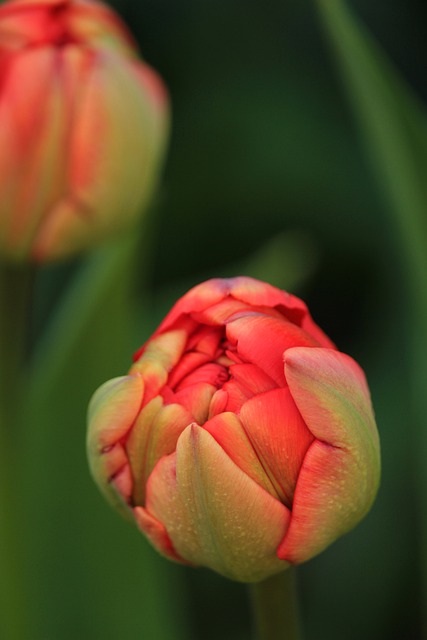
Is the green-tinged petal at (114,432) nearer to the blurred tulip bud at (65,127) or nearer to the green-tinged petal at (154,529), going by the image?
the green-tinged petal at (154,529)

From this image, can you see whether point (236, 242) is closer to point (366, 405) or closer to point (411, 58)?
point (411, 58)

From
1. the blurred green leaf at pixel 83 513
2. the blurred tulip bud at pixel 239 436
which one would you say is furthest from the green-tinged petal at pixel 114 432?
the blurred green leaf at pixel 83 513

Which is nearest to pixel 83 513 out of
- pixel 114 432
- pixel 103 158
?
pixel 103 158

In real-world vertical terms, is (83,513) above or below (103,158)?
below

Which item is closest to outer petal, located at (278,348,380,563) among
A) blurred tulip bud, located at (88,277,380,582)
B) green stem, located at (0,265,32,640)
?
blurred tulip bud, located at (88,277,380,582)

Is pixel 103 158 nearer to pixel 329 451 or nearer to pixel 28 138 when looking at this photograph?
pixel 28 138

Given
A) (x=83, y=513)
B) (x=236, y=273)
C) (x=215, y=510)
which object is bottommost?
(x=83, y=513)

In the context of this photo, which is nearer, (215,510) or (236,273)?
(215,510)
